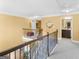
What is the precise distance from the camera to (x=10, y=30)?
762cm

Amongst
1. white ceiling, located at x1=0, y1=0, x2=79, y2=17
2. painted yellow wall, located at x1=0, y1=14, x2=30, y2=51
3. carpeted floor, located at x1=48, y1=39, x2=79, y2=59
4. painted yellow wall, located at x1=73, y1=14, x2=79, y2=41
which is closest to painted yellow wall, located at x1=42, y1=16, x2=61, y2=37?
painted yellow wall, located at x1=73, y1=14, x2=79, y2=41

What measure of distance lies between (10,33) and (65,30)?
568cm

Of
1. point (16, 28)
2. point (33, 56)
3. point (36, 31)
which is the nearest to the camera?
point (33, 56)

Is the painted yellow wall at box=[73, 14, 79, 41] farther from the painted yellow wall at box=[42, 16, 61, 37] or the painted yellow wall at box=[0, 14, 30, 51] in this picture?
the painted yellow wall at box=[0, 14, 30, 51]

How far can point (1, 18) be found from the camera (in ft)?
→ 22.0

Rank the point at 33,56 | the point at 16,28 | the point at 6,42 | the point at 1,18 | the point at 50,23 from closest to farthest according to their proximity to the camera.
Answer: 1. the point at 33,56
2. the point at 1,18
3. the point at 6,42
4. the point at 16,28
5. the point at 50,23

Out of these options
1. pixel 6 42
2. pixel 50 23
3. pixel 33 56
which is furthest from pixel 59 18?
pixel 33 56

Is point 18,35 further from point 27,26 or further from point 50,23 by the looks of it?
point 50,23

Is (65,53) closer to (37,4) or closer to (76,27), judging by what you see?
(37,4)

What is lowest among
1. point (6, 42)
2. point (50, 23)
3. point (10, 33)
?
point (6, 42)

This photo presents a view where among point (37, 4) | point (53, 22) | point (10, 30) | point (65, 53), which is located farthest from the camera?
point (53, 22)

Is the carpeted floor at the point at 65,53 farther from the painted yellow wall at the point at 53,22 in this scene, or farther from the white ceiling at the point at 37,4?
the painted yellow wall at the point at 53,22

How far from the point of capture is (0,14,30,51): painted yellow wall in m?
6.81

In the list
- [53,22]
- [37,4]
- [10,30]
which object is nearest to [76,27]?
[53,22]
